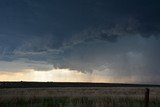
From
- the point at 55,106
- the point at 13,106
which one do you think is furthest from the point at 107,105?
the point at 13,106

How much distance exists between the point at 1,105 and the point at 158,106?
45.0 feet

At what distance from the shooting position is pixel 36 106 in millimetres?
28422

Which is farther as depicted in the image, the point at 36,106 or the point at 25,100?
the point at 25,100

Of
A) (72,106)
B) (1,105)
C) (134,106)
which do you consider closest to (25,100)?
(1,105)

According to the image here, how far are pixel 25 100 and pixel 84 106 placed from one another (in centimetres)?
1073

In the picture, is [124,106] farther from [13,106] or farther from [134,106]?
[13,106]

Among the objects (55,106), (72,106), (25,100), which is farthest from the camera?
(25,100)

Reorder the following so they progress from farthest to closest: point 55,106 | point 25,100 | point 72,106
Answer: point 25,100 < point 55,106 < point 72,106

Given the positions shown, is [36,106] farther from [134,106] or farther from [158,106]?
[158,106]

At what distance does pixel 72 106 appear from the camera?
2542 cm

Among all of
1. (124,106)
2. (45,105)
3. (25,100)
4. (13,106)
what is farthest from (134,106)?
(25,100)

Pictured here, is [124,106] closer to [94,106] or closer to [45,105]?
[94,106]

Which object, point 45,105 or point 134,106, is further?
point 45,105

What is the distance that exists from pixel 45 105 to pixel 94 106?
→ 211 inches
